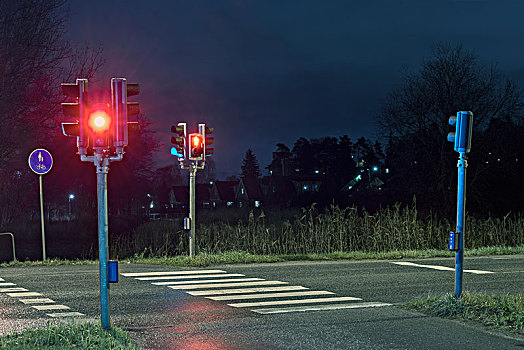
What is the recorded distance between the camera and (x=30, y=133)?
989 inches

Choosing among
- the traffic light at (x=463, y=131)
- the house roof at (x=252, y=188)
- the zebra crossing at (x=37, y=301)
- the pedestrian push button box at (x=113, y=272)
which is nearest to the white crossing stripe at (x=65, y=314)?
the zebra crossing at (x=37, y=301)

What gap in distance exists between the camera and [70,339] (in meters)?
7.16

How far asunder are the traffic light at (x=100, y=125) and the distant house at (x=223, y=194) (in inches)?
4338

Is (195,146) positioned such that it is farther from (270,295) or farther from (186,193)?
(186,193)

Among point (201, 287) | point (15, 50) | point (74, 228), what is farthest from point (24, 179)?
point (201, 287)

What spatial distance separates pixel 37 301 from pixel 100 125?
459cm

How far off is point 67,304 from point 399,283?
660 centimetres

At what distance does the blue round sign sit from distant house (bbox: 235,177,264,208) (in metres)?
90.7

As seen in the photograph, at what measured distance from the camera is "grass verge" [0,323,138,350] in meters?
6.90

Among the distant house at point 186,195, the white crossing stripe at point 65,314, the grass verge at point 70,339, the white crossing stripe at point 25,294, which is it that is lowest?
the distant house at point 186,195

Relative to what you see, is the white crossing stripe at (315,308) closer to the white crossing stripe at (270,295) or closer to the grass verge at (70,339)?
the white crossing stripe at (270,295)

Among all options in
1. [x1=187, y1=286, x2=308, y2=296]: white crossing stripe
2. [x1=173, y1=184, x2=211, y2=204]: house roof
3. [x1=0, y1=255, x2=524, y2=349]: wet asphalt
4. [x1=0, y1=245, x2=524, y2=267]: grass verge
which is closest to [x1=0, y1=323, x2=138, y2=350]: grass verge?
[x1=0, y1=255, x2=524, y2=349]: wet asphalt

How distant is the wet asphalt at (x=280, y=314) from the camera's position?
7.96 m

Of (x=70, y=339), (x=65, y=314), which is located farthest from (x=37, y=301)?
→ (x=70, y=339)
